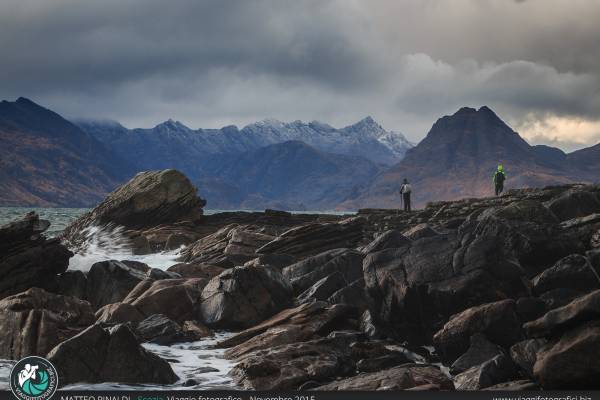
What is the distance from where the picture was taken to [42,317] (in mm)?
16547

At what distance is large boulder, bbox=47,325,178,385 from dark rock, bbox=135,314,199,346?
407 cm

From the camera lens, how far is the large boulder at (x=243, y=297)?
2123cm

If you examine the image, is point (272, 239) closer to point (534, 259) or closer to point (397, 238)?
→ point (397, 238)

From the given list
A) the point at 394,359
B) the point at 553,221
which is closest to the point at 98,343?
the point at 394,359

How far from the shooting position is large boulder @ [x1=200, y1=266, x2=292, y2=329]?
21234mm

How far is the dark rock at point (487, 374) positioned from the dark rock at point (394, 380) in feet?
1.20

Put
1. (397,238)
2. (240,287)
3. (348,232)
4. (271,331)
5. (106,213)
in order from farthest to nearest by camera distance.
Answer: (106,213) < (348,232) < (397,238) < (240,287) < (271,331)

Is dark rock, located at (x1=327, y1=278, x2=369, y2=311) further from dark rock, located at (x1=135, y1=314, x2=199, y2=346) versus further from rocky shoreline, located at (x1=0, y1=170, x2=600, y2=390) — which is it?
dark rock, located at (x1=135, y1=314, x2=199, y2=346)

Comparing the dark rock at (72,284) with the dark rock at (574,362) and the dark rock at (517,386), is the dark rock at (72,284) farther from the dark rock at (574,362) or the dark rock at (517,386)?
the dark rock at (574,362)

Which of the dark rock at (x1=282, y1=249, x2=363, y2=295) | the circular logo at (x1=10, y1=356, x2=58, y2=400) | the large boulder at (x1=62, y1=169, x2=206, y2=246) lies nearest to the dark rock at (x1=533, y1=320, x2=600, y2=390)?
the circular logo at (x1=10, y1=356, x2=58, y2=400)

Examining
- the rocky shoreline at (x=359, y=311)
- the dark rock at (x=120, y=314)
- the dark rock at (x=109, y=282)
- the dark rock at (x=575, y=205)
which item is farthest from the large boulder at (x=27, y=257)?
the dark rock at (x=575, y=205)

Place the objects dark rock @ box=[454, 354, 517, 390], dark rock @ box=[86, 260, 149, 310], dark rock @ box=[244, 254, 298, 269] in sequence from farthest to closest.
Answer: dark rock @ box=[244, 254, 298, 269]
dark rock @ box=[86, 260, 149, 310]
dark rock @ box=[454, 354, 517, 390]

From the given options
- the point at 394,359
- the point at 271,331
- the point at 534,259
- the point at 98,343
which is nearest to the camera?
the point at 98,343

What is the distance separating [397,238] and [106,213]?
36506 mm
